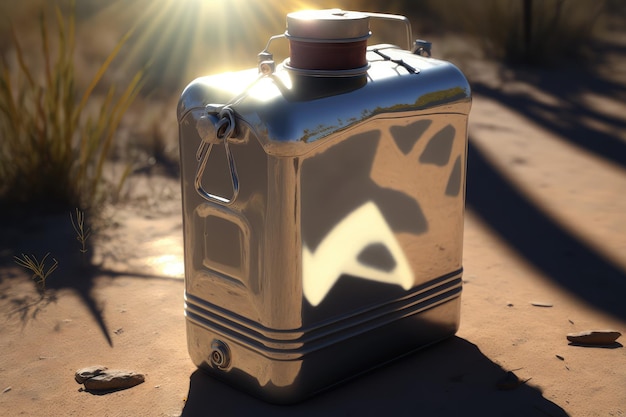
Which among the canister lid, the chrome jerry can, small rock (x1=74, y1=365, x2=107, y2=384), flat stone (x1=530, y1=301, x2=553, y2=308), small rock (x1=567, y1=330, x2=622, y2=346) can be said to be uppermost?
the canister lid

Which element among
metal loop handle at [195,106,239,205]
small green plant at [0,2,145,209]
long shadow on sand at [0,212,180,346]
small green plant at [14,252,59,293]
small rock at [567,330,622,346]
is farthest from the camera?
small green plant at [0,2,145,209]

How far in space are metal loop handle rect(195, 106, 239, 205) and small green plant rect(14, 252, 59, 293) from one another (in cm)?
108

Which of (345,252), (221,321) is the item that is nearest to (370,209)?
(345,252)

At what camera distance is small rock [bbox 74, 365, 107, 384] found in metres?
2.68

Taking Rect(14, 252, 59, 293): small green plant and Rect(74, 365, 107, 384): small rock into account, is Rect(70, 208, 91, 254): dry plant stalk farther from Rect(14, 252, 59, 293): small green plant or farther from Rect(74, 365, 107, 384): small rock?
Rect(74, 365, 107, 384): small rock

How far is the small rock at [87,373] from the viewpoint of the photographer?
2.68 m

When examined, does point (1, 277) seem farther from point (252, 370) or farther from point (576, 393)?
point (576, 393)

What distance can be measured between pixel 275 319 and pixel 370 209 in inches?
16.5

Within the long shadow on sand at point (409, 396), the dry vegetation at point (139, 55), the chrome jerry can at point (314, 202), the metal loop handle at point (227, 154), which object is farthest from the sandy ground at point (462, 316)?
the metal loop handle at point (227, 154)

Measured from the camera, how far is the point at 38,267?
11.2ft

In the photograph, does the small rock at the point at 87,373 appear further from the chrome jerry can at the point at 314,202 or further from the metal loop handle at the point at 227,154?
the metal loop handle at the point at 227,154

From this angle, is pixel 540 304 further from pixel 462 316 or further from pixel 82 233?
pixel 82 233

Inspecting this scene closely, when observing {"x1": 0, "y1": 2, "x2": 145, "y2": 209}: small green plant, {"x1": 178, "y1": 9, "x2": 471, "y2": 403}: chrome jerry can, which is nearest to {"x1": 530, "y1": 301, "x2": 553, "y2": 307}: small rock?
{"x1": 178, "y1": 9, "x2": 471, "y2": 403}: chrome jerry can

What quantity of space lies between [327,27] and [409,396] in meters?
1.07
